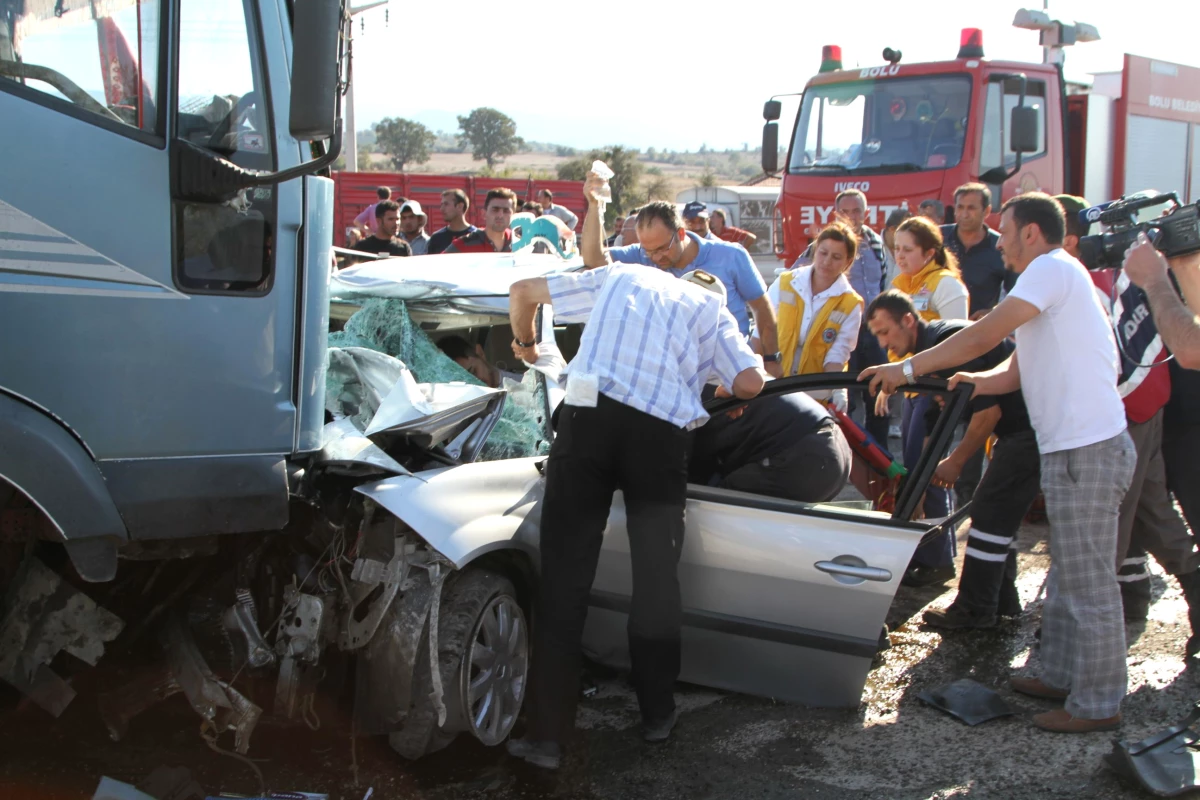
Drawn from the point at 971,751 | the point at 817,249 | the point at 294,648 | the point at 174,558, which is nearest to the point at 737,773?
the point at 971,751

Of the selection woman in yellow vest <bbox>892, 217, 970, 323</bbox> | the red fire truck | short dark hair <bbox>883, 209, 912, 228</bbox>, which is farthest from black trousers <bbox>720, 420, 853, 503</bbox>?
the red fire truck

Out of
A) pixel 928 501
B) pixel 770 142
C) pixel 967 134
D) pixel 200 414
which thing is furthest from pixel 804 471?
pixel 770 142

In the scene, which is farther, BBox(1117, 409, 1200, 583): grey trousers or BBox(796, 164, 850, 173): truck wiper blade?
BBox(796, 164, 850, 173): truck wiper blade

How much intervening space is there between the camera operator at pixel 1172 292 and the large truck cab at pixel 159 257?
2760 mm

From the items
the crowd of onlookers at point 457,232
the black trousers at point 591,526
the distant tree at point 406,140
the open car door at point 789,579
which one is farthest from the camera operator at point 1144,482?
the distant tree at point 406,140

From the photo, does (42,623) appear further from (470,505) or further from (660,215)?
(660,215)

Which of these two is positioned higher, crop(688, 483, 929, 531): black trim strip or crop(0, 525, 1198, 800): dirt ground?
crop(688, 483, 929, 531): black trim strip

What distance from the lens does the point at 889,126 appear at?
1104 cm

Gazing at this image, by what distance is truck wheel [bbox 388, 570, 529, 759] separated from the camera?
340cm

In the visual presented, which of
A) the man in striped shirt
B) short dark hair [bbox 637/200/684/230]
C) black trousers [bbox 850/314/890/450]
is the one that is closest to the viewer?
the man in striped shirt

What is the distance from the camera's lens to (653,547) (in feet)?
12.0

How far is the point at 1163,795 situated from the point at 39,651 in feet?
11.0

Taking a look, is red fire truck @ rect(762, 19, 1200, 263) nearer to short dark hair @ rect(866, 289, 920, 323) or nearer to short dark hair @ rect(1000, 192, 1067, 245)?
short dark hair @ rect(866, 289, 920, 323)

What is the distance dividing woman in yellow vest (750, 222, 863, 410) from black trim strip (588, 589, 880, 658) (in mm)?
2190
